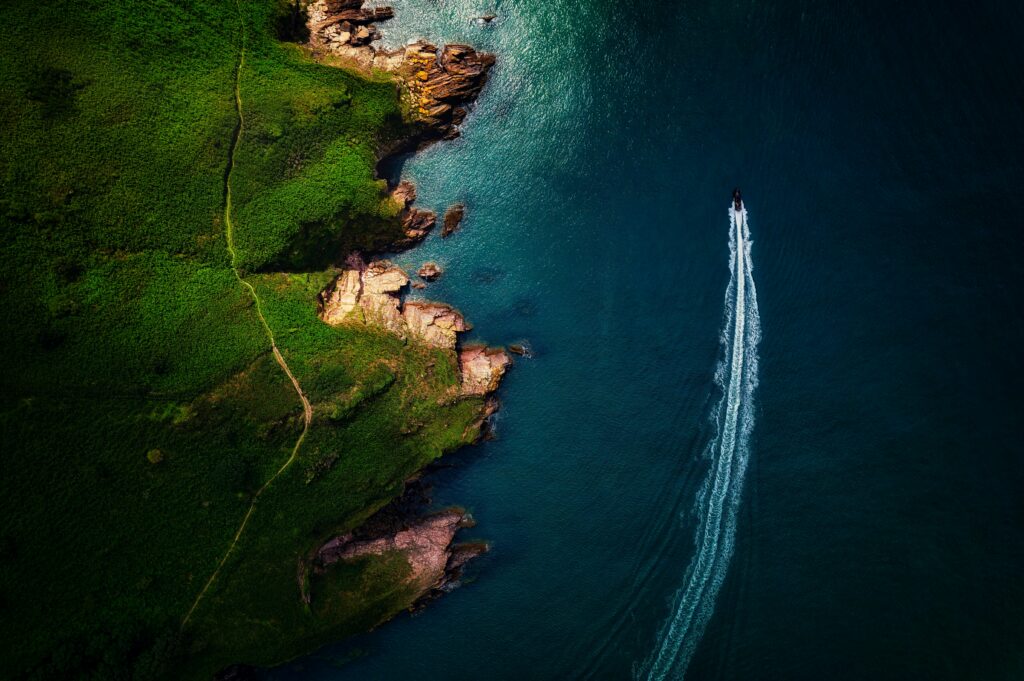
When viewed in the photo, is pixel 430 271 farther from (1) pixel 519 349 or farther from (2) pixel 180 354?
(2) pixel 180 354

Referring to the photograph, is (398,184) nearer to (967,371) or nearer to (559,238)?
(559,238)

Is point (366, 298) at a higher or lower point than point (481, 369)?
higher

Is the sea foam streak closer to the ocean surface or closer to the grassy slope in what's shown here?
the ocean surface

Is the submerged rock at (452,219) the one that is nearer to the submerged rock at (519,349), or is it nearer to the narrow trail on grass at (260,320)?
the submerged rock at (519,349)

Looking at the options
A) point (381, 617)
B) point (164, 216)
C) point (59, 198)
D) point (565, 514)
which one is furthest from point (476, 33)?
point (381, 617)

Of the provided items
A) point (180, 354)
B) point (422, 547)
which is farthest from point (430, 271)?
point (422, 547)

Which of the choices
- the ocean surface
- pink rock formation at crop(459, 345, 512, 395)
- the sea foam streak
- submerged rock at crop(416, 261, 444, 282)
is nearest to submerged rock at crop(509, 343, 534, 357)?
the ocean surface

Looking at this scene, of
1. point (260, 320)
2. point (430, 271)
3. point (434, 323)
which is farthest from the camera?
point (430, 271)
